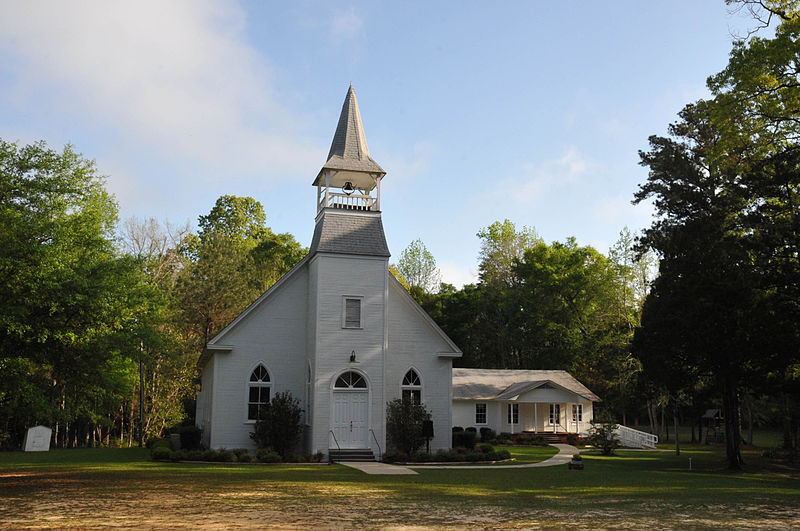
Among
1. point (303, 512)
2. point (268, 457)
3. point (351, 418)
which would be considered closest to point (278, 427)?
point (268, 457)

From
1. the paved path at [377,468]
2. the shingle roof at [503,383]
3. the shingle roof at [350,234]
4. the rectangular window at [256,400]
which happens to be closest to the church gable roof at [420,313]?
the shingle roof at [350,234]

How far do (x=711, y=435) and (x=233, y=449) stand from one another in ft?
133

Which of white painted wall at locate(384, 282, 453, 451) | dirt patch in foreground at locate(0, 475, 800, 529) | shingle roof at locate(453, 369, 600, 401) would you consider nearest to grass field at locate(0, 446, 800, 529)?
dirt patch in foreground at locate(0, 475, 800, 529)

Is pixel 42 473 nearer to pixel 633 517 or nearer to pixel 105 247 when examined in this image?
pixel 105 247

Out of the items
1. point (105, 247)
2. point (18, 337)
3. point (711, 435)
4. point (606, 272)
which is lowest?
point (711, 435)

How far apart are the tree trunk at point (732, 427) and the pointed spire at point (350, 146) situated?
15.1 metres

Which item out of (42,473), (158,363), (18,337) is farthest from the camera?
(158,363)

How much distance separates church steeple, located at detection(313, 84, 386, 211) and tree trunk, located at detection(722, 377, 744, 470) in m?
14.6

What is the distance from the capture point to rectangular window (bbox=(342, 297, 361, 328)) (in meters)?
24.9

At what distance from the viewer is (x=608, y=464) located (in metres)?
25.9

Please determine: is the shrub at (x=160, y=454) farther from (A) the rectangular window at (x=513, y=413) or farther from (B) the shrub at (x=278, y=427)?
(A) the rectangular window at (x=513, y=413)

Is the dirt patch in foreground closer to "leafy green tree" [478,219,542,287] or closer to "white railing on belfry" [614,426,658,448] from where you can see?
"white railing on belfry" [614,426,658,448]

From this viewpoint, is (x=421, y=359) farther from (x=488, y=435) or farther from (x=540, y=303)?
(x=540, y=303)

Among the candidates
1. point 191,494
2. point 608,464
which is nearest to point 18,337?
point 191,494
